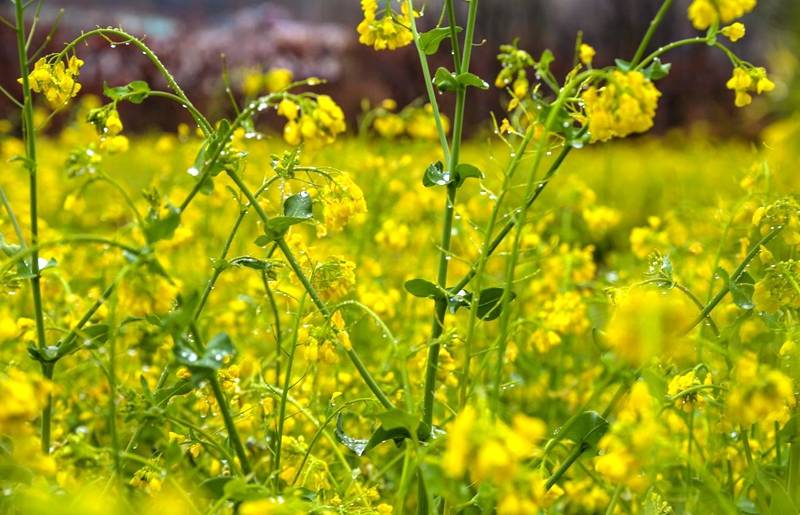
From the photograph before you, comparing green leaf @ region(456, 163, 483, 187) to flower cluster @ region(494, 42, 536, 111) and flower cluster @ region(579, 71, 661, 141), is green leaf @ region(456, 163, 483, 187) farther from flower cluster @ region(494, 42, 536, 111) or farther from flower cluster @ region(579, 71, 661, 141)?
flower cluster @ region(579, 71, 661, 141)

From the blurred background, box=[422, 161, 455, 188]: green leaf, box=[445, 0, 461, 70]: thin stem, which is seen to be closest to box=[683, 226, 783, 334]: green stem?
box=[422, 161, 455, 188]: green leaf

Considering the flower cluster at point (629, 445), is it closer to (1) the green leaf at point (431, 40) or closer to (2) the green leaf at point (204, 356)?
(2) the green leaf at point (204, 356)

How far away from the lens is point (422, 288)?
156 centimetres

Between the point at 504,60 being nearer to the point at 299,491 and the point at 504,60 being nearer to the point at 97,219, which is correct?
the point at 299,491

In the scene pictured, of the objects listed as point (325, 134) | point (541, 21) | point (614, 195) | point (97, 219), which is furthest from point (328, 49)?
point (325, 134)

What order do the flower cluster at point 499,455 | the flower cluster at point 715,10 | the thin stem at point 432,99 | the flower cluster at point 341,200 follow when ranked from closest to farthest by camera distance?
the flower cluster at point 499,455
the flower cluster at point 715,10
the flower cluster at point 341,200
the thin stem at point 432,99

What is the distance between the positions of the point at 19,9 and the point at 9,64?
10.2m

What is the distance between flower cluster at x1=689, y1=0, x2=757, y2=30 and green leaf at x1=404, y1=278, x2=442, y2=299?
54cm

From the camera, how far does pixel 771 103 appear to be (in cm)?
157

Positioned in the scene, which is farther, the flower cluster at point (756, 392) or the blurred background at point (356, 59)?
the blurred background at point (356, 59)

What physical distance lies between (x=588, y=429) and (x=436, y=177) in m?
0.44

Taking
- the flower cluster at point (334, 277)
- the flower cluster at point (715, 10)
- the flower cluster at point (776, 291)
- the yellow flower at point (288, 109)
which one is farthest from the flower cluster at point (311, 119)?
the flower cluster at point (776, 291)

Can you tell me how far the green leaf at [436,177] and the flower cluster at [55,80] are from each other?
1.74 feet

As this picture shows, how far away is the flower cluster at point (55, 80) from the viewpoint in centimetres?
152
